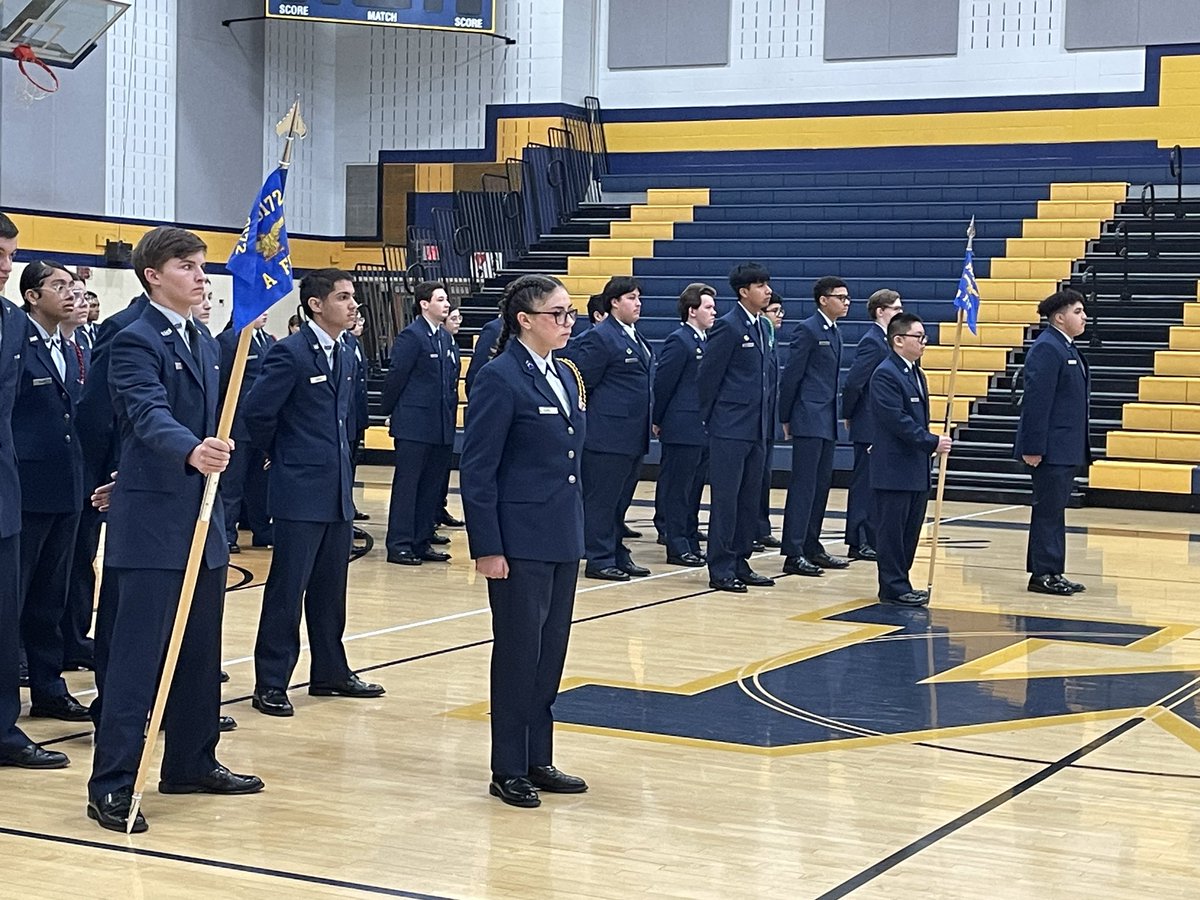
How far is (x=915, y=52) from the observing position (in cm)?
1978

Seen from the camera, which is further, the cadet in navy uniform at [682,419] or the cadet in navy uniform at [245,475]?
the cadet in navy uniform at [682,419]

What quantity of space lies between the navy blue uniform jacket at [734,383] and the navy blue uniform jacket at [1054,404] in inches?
57.5

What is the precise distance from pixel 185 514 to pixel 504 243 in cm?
1618

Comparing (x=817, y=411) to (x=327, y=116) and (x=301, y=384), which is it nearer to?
(x=301, y=384)

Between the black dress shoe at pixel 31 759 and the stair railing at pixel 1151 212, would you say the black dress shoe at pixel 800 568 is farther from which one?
the stair railing at pixel 1151 212

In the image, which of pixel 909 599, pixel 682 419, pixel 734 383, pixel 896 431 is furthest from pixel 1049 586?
pixel 682 419

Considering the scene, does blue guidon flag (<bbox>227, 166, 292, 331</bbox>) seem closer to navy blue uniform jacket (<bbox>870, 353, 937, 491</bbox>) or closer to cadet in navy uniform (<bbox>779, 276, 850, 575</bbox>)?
navy blue uniform jacket (<bbox>870, 353, 937, 491</bbox>)

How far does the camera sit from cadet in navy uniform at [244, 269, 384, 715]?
20.3ft

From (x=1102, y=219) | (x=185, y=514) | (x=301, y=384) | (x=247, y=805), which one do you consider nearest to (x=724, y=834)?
(x=247, y=805)

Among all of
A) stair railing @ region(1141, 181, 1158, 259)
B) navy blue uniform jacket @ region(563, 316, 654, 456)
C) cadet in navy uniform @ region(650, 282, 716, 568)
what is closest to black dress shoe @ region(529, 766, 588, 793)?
navy blue uniform jacket @ region(563, 316, 654, 456)

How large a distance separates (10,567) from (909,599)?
5088mm

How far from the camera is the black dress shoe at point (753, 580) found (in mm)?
9477

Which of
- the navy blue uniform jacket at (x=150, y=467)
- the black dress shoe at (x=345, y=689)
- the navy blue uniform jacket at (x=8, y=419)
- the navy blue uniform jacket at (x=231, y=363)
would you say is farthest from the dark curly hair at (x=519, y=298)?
the navy blue uniform jacket at (x=231, y=363)

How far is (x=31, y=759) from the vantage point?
5223 millimetres
